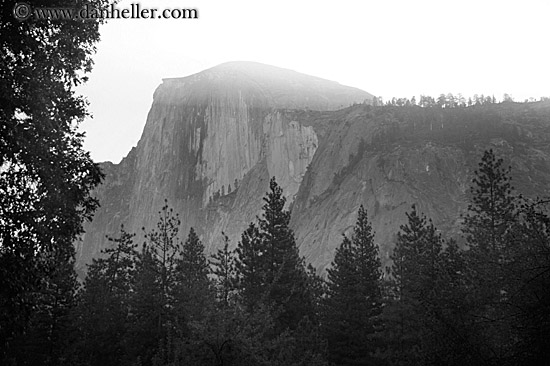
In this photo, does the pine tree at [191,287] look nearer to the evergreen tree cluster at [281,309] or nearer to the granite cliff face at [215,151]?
the evergreen tree cluster at [281,309]

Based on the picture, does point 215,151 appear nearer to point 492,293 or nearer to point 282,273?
point 282,273

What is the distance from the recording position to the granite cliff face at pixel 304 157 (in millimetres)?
67062

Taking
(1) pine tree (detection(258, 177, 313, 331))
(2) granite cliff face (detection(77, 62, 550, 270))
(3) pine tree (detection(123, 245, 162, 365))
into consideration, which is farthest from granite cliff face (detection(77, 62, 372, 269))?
(3) pine tree (detection(123, 245, 162, 365))

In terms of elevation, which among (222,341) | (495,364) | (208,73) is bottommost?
(222,341)

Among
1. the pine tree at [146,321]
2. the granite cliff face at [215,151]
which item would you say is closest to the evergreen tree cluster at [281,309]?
the pine tree at [146,321]

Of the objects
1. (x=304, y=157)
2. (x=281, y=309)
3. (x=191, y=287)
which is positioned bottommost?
(x=191, y=287)

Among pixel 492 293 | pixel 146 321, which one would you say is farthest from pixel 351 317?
pixel 146 321

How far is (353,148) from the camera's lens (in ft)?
265

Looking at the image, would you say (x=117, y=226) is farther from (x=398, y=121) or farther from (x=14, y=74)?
(x=14, y=74)

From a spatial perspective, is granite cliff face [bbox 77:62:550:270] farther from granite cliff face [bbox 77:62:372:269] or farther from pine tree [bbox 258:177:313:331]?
pine tree [bbox 258:177:313:331]

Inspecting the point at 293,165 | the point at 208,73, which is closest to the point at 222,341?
the point at 293,165

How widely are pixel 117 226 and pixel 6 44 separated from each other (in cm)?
13601

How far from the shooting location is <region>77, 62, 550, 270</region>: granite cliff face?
6706 centimetres

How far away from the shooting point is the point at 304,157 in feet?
310
